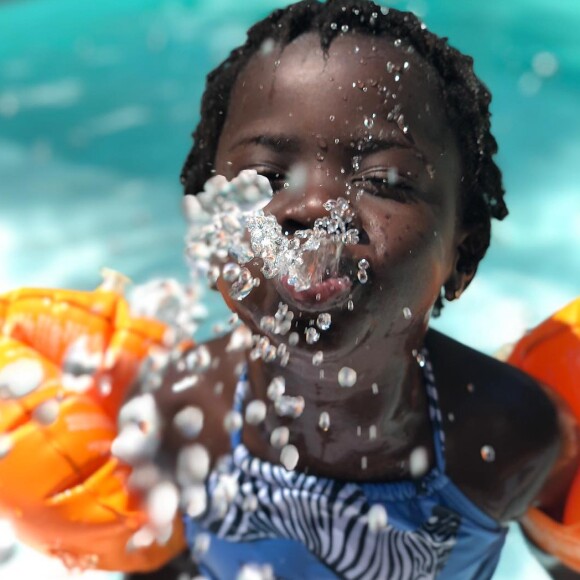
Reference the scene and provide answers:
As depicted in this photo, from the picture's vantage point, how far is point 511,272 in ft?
10.6

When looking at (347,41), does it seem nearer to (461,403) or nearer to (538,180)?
(461,403)

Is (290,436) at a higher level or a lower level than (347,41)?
lower

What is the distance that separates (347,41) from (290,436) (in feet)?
2.22

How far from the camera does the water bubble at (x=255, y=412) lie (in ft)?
5.10

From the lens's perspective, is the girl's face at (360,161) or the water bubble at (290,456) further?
the water bubble at (290,456)

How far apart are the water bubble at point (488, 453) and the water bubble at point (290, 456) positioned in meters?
0.35

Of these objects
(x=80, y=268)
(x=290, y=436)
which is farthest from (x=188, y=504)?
(x=80, y=268)

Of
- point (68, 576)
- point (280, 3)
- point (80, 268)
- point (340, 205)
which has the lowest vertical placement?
point (68, 576)

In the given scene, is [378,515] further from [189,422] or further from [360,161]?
[360,161]

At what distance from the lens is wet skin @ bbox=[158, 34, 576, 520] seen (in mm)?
1195

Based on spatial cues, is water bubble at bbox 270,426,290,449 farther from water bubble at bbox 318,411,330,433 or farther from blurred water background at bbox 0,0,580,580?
blurred water background at bbox 0,0,580,580

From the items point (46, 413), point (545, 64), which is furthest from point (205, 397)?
point (545, 64)

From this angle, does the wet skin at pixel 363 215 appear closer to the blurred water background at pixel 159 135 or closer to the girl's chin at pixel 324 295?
the girl's chin at pixel 324 295

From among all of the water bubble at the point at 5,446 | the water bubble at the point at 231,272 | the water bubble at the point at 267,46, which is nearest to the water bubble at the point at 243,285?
the water bubble at the point at 231,272
